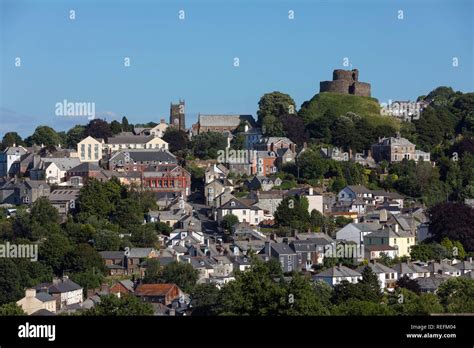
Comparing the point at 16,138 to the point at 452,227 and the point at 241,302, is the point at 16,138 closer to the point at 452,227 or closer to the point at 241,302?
the point at 452,227

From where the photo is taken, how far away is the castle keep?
2781 inches

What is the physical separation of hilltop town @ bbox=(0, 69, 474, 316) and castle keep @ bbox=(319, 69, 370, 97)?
0.32 feet

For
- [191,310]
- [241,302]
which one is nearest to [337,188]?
Answer: [191,310]

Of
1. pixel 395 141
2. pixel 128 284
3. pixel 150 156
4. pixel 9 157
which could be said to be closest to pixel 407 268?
pixel 128 284

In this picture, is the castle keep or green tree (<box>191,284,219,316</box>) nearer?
green tree (<box>191,284,219,316</box>)

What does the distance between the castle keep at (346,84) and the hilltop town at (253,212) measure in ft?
0.32

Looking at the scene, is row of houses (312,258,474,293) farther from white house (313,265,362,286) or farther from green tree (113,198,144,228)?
green tree (113,198,144,228)

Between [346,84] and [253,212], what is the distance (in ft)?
75.2

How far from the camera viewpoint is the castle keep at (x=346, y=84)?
70.6 meters

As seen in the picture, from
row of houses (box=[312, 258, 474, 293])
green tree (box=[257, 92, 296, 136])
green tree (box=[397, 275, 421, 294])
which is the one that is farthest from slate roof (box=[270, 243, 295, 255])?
green tree (box=[257, 92, 296, 136])

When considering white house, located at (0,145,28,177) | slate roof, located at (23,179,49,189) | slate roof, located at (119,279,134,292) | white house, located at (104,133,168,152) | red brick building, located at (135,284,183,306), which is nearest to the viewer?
red brick building, located at (135,284,183,306)

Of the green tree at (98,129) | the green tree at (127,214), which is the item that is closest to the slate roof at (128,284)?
the green tree at (127,214)

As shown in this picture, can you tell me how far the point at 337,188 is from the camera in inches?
2112

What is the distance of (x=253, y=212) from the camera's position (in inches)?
1957
